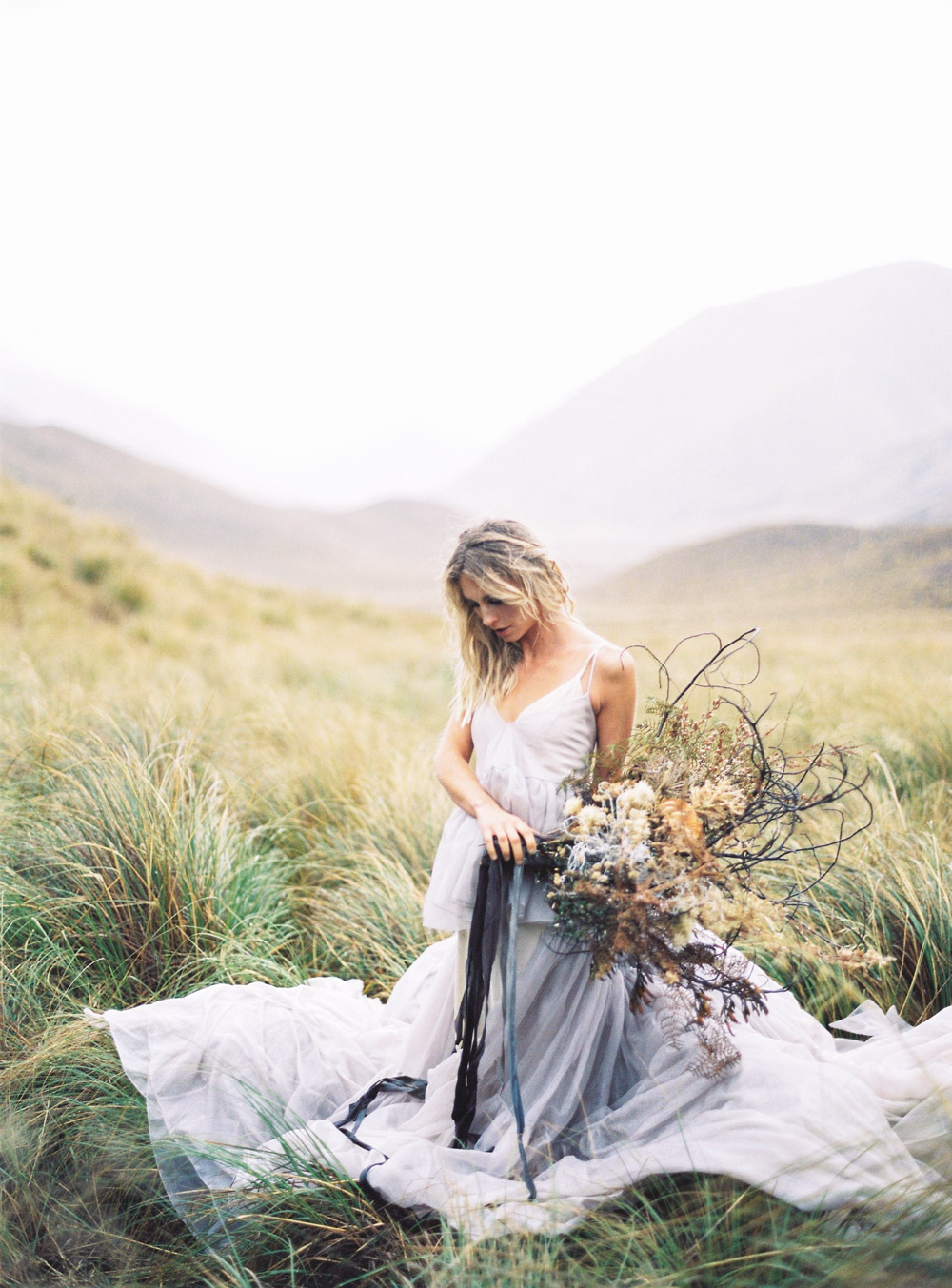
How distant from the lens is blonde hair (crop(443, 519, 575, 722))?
8.17 feet

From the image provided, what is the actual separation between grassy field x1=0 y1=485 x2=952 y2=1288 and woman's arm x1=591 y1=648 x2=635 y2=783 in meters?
0.71

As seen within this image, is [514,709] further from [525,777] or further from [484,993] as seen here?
[484,993]

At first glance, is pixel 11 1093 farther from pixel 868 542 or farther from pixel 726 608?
pixel 726 608

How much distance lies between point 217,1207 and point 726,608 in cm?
1669

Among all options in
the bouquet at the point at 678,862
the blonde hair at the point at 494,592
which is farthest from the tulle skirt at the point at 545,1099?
the blonde hair at the point at 494,592

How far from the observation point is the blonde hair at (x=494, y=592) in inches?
98.0

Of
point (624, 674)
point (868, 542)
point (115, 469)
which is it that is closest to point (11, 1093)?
point (624, 674)

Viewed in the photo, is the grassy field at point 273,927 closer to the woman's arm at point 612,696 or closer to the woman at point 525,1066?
the woman at point 525,1066

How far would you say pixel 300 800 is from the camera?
4992mm

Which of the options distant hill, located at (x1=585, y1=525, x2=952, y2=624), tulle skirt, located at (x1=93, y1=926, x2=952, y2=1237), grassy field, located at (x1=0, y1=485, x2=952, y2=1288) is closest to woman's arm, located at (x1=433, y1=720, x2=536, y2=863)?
tulle skirt, located at (x1=93, y1=926, x2=952, y2=1237)

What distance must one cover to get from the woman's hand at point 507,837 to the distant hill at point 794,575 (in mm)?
8861

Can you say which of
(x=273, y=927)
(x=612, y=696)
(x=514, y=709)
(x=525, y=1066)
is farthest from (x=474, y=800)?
(x=273, y=927)

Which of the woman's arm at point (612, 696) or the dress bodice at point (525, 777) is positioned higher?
the woman's arm at point (612, 696)

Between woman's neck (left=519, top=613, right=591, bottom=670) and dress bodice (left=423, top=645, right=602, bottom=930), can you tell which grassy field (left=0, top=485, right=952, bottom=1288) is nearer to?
woman's neck (left=519, top=613, right=591, bottom=670)
